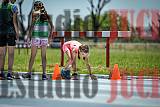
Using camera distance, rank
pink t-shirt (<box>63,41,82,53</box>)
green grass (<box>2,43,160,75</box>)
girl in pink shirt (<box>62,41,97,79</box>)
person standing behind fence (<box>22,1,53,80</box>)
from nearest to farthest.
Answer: person standing behind fence (<box>22,1,53,80</box>), girl in pink shirt (<box>62,41,97,79</box>), pink t-shirt (<box>63,41,82,53</box>), green grass (<box>2,43,160,75</box>)

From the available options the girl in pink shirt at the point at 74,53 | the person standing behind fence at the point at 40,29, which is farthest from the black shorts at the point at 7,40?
the girl in pink shirt at the point at 74,53

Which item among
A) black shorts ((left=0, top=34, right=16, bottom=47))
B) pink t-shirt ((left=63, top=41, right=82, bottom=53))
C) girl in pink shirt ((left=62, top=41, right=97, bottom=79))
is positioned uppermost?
black shorts ((left=0, top=34, right=16, bottom=47))

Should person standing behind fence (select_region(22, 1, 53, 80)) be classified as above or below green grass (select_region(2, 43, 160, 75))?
above

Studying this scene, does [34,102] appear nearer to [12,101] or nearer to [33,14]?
[12,101]

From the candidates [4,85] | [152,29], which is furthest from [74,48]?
[152,29]

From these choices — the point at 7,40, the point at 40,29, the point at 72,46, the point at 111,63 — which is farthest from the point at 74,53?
the point at 111,63

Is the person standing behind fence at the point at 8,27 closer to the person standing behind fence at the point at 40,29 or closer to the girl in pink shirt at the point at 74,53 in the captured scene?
the person standing behind fence at the point at 40,29

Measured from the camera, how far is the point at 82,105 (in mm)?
5504

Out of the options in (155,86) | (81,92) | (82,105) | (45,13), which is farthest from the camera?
(45,13)

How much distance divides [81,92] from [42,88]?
0.85 m

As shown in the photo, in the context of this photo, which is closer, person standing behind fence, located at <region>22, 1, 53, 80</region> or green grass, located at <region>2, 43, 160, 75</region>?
person standing behind fence, located at <region>22, 1, 53, 80</region>

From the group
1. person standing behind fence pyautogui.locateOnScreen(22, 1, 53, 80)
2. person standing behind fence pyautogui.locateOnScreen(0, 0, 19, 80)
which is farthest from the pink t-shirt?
person standing behind fence pyautogui.locateOnScreen(0, 0, 19, 80)

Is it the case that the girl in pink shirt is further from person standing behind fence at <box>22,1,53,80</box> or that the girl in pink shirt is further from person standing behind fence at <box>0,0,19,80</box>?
person standing behind fence at <box>0,0,19,80</box>

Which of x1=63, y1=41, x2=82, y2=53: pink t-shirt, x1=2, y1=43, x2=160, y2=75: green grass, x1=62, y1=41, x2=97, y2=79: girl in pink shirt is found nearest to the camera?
x1=62, y1=41, x2=97, y2=79: girl in pink shirt
